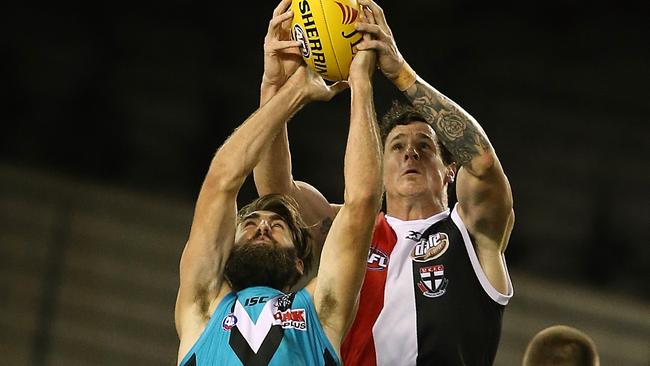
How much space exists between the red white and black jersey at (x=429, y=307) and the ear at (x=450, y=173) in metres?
0.31

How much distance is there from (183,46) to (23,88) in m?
1.30

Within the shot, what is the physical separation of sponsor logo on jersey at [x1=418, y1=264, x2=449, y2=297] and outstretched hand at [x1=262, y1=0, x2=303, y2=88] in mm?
908

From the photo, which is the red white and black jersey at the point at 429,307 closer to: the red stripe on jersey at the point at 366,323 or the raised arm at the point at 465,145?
the red stripe on jersey at the point at 366,323

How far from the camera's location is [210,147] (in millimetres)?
8258

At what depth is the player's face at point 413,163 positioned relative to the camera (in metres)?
4.14

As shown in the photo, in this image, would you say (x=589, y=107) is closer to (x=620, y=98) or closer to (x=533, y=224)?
(x=620, y=98)

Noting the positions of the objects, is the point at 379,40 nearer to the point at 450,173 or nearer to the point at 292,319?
the point at 450,173

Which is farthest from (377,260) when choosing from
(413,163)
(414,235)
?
(413,163)

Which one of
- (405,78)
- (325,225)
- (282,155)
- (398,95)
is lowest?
(325,225)

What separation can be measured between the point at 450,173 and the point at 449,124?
55 centimetres

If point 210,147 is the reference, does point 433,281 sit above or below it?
below

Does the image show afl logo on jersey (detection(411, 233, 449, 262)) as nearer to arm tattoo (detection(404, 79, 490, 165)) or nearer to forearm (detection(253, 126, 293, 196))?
arm tattoo (detection(404, 79, 490, 165))

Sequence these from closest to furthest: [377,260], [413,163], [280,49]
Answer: [280,49] < [377,260] < [413,163]

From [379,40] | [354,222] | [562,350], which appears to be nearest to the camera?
[354,222]
